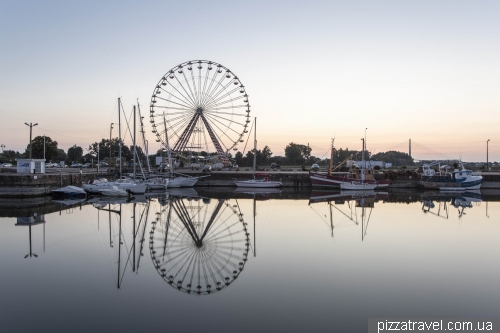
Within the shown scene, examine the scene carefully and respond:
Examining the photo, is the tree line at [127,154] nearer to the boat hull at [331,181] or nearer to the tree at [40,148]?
the tree at [40,148]

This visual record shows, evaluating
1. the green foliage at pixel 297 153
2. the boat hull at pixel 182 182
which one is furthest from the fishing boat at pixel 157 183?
the green foliage at pixel 297 153

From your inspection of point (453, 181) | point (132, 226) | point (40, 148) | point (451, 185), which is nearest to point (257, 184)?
point (451, 185)

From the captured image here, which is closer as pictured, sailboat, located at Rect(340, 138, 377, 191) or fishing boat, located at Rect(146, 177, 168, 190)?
fishing boat, located at Rect(146, 177, 168, 190)

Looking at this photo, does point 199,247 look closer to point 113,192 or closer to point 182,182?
point 113,192

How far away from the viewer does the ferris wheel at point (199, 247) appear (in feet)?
41.0

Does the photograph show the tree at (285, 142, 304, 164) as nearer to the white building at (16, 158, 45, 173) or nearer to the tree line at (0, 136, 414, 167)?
the tree line at (0, 136, 414, 167)

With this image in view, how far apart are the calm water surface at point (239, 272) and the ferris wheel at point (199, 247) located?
66mm

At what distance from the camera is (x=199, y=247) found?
17625 mm

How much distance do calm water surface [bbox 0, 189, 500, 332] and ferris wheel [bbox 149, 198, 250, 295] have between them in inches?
2.6

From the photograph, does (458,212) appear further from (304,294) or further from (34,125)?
(34,125)

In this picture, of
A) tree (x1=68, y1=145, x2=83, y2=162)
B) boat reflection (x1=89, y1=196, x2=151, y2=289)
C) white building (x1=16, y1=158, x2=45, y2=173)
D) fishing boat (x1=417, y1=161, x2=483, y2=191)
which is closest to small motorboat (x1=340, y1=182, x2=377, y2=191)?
fishing boat (x1=417, y1=161, x2=483, y2=191)

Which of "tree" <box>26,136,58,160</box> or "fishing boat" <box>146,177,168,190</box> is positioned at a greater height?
"tree" <box>26,136,58,160</box>

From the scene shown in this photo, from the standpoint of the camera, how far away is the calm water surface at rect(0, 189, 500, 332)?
919cm

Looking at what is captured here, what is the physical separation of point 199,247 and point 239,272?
15.7 feet
